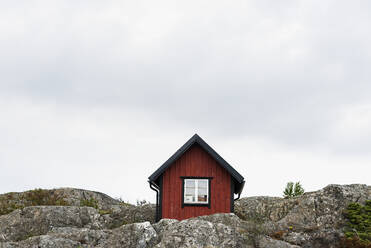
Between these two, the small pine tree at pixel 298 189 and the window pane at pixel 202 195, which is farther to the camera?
the small pine tree at pixel 298 189

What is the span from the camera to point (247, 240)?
17.5 metres

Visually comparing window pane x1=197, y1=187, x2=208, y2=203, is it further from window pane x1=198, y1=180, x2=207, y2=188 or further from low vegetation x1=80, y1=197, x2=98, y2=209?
low vegetation x1=80, y1=197, x2=98, y2=209

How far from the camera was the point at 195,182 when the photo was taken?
80.4 ft

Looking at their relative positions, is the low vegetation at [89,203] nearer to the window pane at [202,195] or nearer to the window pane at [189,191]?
the window pane at [189,191]

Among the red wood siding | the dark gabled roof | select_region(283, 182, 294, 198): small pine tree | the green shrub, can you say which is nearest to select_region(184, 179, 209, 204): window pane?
the red wood siding

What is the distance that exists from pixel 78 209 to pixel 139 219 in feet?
12.7

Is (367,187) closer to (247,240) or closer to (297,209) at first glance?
(297,209)

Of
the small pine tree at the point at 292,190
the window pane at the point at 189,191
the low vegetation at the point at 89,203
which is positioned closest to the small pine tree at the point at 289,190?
the small pine tree at the point at 292,190

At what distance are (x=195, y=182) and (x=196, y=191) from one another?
51cm

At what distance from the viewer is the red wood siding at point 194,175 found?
24.2m

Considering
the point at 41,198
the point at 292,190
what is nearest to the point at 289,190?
the point at 292,190

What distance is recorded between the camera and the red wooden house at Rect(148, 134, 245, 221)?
2409 centimetres

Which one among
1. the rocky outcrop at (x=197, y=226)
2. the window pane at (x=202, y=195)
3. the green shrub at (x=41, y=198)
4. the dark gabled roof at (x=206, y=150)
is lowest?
the rocky outcrop at (x=197, y=226)

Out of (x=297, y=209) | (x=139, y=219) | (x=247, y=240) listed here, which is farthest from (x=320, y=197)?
(x=139, y=219)
